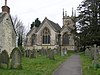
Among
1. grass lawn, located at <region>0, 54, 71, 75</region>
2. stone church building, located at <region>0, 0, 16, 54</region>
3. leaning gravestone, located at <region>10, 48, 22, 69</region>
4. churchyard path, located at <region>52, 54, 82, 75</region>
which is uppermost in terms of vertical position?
stone church building, located at <region>0, 0, 16, 54</region>

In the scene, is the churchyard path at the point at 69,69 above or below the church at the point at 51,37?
below

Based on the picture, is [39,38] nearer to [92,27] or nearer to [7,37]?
[92,27]

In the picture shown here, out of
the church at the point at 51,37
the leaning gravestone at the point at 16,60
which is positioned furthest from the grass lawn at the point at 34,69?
the church at the point at 51,37

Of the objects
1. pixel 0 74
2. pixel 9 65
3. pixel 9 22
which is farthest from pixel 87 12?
pixel 0 74

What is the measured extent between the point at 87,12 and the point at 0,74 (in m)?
39.7

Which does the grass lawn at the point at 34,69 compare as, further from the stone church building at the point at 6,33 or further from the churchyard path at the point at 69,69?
the stone church building at the point at 6,33

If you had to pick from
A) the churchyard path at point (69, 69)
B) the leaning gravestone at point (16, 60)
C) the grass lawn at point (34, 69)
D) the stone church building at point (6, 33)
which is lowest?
the churchyard path at point (69, 69)

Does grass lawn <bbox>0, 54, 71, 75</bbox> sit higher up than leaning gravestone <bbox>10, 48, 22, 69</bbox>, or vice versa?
leaning gravestone <bbox>10, 48, 22, 69</bbox>

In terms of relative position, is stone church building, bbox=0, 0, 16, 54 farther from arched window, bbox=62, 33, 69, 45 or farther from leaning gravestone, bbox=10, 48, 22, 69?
arched window, bbox=62, 33, 69, 45

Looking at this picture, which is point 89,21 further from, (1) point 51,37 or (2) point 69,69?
(2) point 69,69

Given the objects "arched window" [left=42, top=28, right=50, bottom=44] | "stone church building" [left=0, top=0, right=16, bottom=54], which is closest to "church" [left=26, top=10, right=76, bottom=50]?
"arched window" [left=42, top=28, right=50, bottom=44]

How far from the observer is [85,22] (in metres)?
50.6

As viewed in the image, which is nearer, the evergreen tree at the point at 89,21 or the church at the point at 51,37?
the evergreen tree at the point at 89,21

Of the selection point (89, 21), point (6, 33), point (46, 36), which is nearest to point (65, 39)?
point (46, 36)
